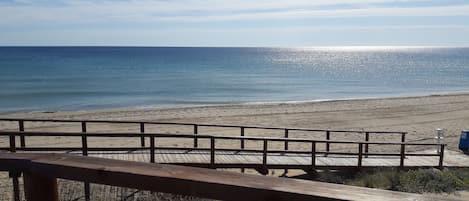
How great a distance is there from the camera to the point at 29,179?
221 centimetres

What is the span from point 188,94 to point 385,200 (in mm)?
40124

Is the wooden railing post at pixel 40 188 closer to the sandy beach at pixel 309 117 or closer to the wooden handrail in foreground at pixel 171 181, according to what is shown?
the wooden handrail in foreground at pixel 171 181

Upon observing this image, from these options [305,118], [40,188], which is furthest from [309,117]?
[40,188]

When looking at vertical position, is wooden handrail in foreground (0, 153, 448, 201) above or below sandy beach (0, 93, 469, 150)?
above

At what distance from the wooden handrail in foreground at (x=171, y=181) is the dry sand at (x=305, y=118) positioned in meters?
14.5

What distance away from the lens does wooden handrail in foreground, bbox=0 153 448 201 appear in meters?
1.84

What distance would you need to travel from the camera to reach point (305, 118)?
25.7 meters

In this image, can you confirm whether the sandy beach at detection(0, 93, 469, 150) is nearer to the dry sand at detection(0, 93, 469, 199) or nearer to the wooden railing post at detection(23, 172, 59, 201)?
the dry sand at detection(0, 93, 469, 199)

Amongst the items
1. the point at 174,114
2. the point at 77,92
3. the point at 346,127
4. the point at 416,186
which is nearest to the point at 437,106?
the point at 346,127

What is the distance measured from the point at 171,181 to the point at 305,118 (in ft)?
79.1

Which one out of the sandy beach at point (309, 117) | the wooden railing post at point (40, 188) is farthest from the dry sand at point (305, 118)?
the wooden railing post at point (40, 188)

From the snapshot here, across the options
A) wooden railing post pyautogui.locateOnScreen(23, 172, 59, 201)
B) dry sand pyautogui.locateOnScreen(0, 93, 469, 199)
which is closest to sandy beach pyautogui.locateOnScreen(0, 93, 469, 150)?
dry sand pyautogui.locateOnScreen(0, 93, 469, 199)

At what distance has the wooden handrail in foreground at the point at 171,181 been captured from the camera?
184 centimetres

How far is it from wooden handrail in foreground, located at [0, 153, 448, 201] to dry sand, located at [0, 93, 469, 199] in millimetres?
14528
